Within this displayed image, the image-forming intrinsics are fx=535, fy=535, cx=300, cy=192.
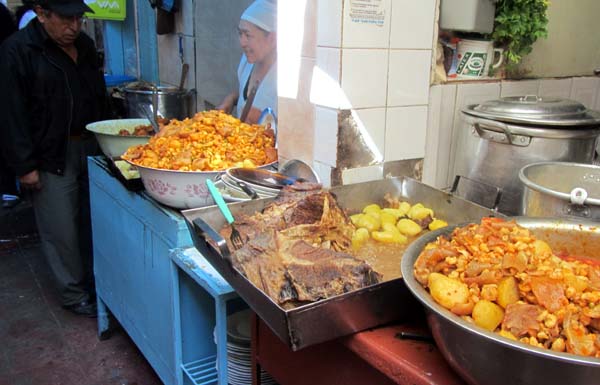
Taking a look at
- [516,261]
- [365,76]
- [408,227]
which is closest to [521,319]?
[516,261]

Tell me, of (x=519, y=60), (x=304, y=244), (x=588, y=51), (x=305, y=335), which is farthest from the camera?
(x=588, y=51)

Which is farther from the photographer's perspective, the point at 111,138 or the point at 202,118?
the point at 111,138

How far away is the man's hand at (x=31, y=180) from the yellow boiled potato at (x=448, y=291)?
298 cm

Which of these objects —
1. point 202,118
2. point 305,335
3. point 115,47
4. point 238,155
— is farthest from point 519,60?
point 115,47

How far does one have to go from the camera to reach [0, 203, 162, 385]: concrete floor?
2.99 meters

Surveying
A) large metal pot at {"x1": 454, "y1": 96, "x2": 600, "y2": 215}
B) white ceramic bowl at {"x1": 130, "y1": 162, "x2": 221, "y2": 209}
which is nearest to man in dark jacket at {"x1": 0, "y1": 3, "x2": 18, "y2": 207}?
white ceramic bowl at {"x1": 130, "y1": 162, "x2": 221, "y2": 209}

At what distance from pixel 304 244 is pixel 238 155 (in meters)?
0.92

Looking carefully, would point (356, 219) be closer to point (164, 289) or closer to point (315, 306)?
point (315, 306)

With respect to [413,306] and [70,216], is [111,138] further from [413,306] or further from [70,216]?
[413,306]

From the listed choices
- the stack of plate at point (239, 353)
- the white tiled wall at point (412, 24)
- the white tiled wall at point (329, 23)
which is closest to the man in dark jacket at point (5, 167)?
the stack of plate at point (239, 353)

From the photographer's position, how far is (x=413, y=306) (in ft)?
4.36

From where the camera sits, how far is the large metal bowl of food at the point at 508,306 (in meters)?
0.88

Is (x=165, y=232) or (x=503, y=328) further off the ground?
(x=503, y=328)

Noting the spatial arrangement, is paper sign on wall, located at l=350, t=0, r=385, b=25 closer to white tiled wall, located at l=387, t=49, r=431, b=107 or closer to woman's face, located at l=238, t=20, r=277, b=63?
white tiled wall, located at l=387, t=49, r=431, b=107
